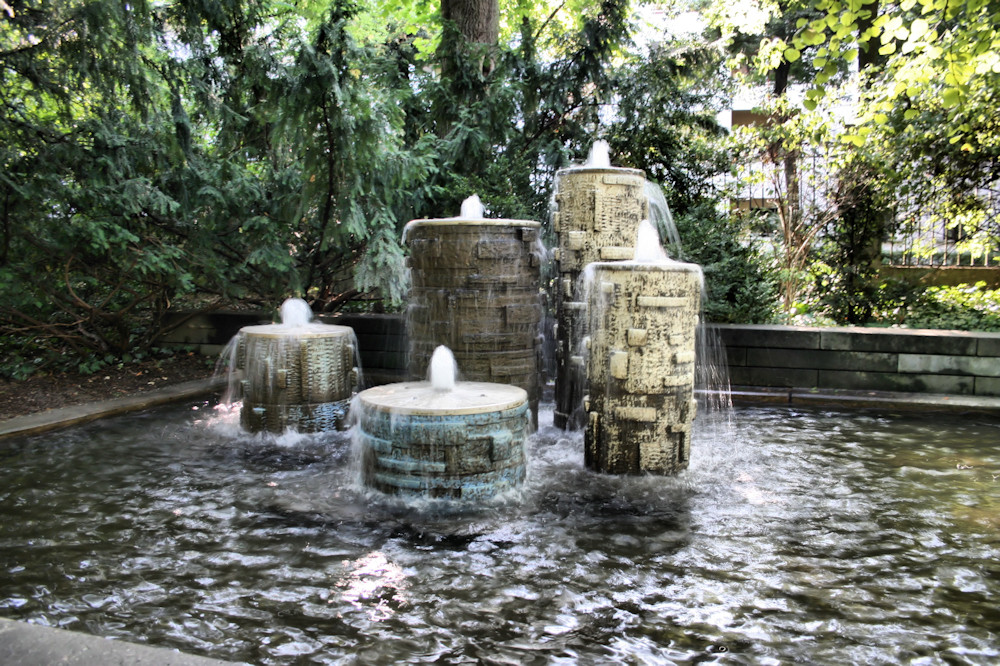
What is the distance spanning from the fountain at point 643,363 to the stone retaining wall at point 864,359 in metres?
3.32

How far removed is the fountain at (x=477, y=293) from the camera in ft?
19.0

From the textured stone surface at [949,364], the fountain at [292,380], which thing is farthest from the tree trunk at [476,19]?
the textured stone surface at [949,364]

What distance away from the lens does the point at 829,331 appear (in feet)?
26.1

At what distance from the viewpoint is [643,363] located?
500 centimetres

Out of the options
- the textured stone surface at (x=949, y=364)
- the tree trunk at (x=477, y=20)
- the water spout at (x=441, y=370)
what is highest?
the tree trunk at (x=477, y=20)

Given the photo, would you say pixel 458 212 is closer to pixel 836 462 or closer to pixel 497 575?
pixel 836 462

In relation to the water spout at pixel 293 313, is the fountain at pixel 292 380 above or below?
below

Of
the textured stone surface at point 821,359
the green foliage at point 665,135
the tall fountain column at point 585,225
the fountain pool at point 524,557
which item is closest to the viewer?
the fountain pool at point 524,557

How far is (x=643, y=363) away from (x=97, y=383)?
6.21 metres

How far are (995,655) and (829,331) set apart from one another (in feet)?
18.0

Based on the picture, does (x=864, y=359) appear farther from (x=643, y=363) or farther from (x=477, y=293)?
(x=477, y=293)

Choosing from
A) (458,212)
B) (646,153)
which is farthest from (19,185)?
(646,153)

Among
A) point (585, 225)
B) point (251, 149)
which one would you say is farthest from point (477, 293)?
point (251, 149)

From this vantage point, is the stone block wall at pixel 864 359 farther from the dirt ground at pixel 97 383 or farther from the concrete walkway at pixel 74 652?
the concrete walkway at pixel 74 652
